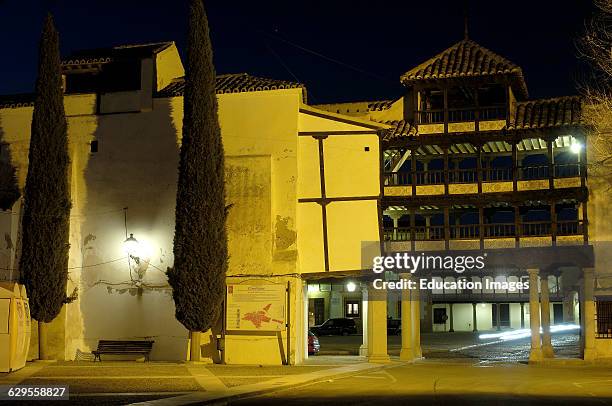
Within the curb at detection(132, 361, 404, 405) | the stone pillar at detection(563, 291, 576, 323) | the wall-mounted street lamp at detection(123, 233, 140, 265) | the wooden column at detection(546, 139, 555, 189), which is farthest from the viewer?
the stone pillar at detection(563, 291, 576, 323)

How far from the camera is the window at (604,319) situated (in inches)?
1185

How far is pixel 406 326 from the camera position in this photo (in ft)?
102

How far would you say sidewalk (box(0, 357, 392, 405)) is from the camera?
17.9m

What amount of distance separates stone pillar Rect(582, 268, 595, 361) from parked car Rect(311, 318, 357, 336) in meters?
26.6

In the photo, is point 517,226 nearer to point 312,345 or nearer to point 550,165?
point 550,165

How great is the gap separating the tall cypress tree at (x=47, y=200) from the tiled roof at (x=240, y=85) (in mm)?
3857

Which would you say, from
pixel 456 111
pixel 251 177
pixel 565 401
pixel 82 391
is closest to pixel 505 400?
pixel 565 401

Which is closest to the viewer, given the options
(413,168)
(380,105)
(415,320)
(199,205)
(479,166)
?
(199,205)

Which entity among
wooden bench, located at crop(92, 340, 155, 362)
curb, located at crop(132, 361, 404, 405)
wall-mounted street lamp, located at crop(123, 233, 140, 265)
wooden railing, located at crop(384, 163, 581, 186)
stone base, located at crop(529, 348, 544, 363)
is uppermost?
wooden railing, located at crop(384, 163, 581, 186)

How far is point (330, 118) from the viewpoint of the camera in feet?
95.1

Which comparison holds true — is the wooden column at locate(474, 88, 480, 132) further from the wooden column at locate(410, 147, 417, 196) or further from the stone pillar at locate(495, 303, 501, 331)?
the stone pillar at locate(495, 303, 501, 331)

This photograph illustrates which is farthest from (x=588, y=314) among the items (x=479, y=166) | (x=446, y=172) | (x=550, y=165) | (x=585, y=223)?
(x=446, y=172)

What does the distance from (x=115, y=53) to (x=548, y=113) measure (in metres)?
17.6

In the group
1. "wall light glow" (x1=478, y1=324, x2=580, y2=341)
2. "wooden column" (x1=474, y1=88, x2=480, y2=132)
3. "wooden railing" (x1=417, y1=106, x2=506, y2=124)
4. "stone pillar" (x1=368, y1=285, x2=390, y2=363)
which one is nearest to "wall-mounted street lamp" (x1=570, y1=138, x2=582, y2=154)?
"wooden railing" (x1=417, y1=106, x2=506, y2=124)
